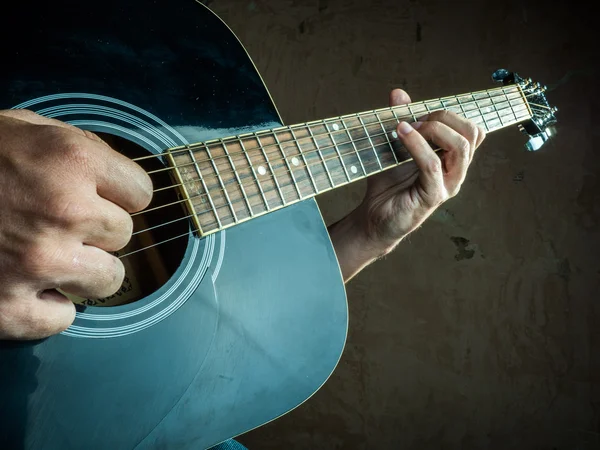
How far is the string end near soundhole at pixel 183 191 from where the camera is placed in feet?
2.76

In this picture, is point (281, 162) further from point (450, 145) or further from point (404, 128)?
point (450, 145)

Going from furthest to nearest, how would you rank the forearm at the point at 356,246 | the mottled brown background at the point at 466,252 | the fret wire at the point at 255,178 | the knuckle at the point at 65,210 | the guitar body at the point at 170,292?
the mottled brown background at the point at 466,252
the forearm at the point at 356,246
the fret wire at the point at 255,178
the guitar body at the point at 170,292
the knuckle at the point at 65,210

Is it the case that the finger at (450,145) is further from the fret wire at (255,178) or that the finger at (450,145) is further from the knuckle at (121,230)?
the knuckle at (121,230)

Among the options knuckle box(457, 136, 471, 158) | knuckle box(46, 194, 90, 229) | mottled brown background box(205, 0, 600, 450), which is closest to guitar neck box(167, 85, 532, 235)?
knuckle box(457, 136, 471, 158)

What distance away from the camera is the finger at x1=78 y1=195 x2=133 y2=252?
65cm

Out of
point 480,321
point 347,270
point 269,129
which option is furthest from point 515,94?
point 480,321

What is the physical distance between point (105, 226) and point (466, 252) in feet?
6.16

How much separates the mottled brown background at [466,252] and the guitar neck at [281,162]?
1077 mm

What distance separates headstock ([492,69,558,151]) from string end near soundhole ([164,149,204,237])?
1.02 meters

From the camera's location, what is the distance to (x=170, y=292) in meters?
0.87

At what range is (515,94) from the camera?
143 centimetres

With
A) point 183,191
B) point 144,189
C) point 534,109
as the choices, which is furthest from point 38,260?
point 534,109

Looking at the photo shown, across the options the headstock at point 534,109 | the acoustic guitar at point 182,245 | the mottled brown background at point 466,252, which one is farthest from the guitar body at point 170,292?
the mottled brown background at point 466,252

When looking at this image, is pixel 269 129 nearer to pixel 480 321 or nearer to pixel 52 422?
pixel 52 422
